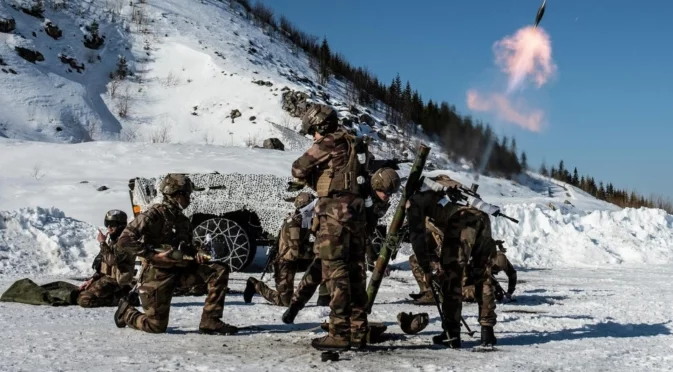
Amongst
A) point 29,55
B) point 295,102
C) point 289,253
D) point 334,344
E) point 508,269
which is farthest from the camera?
point 295,102

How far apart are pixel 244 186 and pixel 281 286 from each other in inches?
152

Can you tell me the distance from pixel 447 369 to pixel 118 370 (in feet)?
7.60

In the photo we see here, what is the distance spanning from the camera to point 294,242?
9.34 meters

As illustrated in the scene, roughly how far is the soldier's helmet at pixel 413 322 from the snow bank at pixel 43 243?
7.53 meters

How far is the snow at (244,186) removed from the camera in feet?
18.6

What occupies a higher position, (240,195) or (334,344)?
(240,195)

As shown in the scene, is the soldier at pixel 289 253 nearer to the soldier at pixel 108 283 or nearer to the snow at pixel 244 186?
the snow at pixel 244 186

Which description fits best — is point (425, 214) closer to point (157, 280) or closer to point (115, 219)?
point (157, 280)

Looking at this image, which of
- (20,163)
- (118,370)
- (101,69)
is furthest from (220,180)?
(101,69)

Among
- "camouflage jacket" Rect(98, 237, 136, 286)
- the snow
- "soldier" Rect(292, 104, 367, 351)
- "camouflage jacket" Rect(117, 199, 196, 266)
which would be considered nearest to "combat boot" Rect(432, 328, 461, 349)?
the snow

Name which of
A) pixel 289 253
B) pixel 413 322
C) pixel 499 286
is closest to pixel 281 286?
pixel 289 253

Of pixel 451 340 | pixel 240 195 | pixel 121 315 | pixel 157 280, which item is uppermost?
pixel 240 195

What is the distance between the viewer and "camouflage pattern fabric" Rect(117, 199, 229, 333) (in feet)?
21.0

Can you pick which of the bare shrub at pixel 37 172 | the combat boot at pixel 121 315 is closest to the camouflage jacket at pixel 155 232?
the combat boot at pixel 121 315
